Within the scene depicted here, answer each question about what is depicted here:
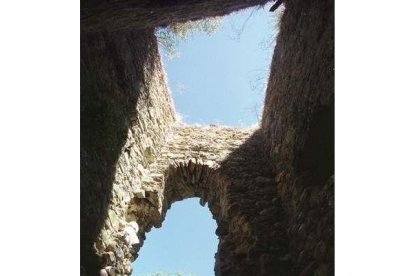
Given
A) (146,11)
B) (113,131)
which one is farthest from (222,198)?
(146,11)

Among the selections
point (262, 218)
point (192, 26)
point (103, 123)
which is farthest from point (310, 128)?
point (192, 26)

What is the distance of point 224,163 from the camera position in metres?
6.47

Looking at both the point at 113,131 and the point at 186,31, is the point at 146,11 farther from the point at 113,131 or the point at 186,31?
the point at 186,31

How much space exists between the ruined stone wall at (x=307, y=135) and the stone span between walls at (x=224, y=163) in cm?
1

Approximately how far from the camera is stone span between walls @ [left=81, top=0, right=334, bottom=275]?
3.99m

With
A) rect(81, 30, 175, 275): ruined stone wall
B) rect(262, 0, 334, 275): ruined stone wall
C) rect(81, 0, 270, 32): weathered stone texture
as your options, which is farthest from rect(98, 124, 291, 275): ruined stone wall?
rect(81, 0, 270, 32): weathered stone texture

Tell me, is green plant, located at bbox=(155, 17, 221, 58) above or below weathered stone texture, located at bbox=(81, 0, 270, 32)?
above

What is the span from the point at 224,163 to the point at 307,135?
204cm

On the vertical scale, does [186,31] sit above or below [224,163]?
above

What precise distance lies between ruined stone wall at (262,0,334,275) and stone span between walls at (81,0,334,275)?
0.01m

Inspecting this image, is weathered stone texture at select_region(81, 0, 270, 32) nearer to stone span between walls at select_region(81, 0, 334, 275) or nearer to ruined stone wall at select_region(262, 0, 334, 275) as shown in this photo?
stone span between walls at select_region(81, 0, 334, 275)

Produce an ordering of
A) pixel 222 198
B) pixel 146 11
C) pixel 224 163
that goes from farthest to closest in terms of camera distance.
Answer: pixel 224 163 < pixel 222 198 < pixel 146 11

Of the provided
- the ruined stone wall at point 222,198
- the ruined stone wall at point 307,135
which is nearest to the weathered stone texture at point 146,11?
the ruined stone wall at point 307,135

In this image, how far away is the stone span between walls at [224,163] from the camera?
13.1 feet
